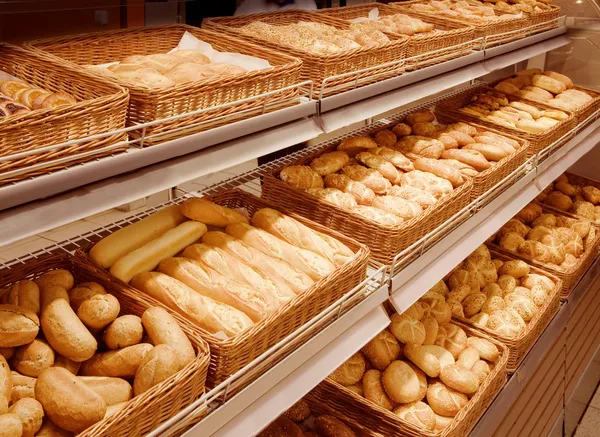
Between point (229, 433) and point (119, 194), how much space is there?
56 centimetres

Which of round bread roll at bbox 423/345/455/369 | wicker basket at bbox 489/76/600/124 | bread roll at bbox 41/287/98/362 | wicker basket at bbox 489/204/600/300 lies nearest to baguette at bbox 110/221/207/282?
bread roll at bbox 41/287/98/362

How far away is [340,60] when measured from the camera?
1814 mm

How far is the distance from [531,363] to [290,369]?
61.6 inches

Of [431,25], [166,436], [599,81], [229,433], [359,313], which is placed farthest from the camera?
[599,81]

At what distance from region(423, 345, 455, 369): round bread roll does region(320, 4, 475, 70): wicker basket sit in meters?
1.06

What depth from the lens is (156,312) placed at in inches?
53.2

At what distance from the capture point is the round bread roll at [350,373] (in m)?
2.24

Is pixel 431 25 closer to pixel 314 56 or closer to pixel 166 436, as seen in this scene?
pixel 314 56

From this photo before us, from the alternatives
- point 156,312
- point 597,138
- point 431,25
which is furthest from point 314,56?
point 597,138

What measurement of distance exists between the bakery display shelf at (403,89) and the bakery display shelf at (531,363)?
1201mm

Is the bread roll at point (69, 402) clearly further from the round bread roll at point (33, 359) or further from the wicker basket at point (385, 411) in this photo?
the wicker basket at point (385, 411)

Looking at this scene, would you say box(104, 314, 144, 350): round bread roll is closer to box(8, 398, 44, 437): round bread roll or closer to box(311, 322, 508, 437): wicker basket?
box(8, 398, 44, 437): round bread roll

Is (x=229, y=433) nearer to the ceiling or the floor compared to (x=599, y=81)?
nearer to the floor

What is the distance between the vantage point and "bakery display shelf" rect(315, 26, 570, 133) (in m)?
1.82
